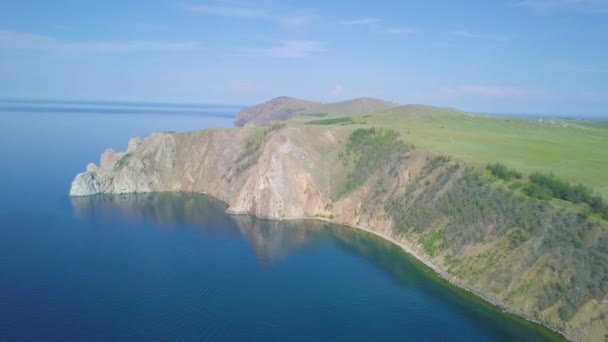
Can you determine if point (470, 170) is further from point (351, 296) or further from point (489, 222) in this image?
point (351, 296)

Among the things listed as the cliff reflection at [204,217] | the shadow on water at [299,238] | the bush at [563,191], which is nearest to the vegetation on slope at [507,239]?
the bush at [563,191]

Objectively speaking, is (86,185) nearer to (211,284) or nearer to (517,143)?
(211,284)

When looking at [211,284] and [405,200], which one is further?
[405,200]

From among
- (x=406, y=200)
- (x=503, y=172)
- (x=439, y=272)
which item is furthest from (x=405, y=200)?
(x=439, y=272)

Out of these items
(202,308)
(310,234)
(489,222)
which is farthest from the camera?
(310,234)

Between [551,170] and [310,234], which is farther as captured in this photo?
[310,234]

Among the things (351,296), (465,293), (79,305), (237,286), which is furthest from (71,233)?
(465,293)

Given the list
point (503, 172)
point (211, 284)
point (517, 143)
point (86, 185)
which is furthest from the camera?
point (86, 185)
